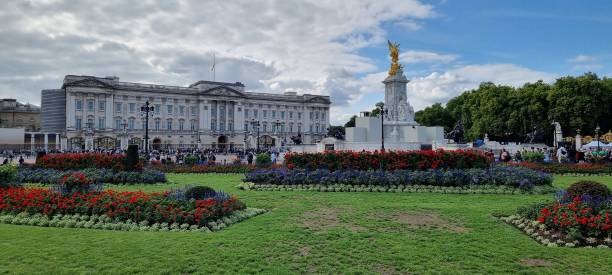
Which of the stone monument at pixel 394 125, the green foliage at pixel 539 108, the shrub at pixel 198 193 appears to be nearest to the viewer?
the shrub at pixel 198 193

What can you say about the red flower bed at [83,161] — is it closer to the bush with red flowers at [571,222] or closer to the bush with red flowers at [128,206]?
the bush with red flowers at [128,206]

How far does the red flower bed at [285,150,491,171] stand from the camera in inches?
729

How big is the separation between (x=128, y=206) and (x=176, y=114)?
90505mm

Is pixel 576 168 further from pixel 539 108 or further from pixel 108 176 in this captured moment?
pixel 539 108

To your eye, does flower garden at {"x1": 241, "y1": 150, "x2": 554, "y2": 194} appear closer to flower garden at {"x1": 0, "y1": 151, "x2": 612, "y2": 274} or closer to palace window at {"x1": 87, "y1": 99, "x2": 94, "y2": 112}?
flower garden at {"x1": 0, "y1": 151, "x2": 612, "y2": 274}

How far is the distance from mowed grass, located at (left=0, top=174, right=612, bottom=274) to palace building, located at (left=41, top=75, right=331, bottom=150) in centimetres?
8046

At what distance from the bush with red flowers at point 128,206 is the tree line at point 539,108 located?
184ft

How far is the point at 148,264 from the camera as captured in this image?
7098mm

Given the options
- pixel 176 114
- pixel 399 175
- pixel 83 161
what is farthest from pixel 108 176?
pixel 176 114

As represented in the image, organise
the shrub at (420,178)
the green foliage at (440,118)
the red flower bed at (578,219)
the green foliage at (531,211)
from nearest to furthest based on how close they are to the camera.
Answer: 1. the red flower bed at (578,219)
2. the green foliage at (531,211)
3. the shrub at (420,178)
4. the green foliage at (440,118)

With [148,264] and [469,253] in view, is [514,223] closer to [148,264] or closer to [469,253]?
[469,253]

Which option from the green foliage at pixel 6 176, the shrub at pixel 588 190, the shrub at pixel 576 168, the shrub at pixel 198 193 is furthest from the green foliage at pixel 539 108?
the green foliage at pixel 6 176

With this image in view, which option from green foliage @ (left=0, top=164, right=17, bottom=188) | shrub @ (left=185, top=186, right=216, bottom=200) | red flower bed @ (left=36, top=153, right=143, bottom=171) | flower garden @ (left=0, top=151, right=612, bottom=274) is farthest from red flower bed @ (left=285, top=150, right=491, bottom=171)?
green foliage @ (left=0, top=164, right=17, bottom=188)

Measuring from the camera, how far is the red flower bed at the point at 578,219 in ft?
28.2
